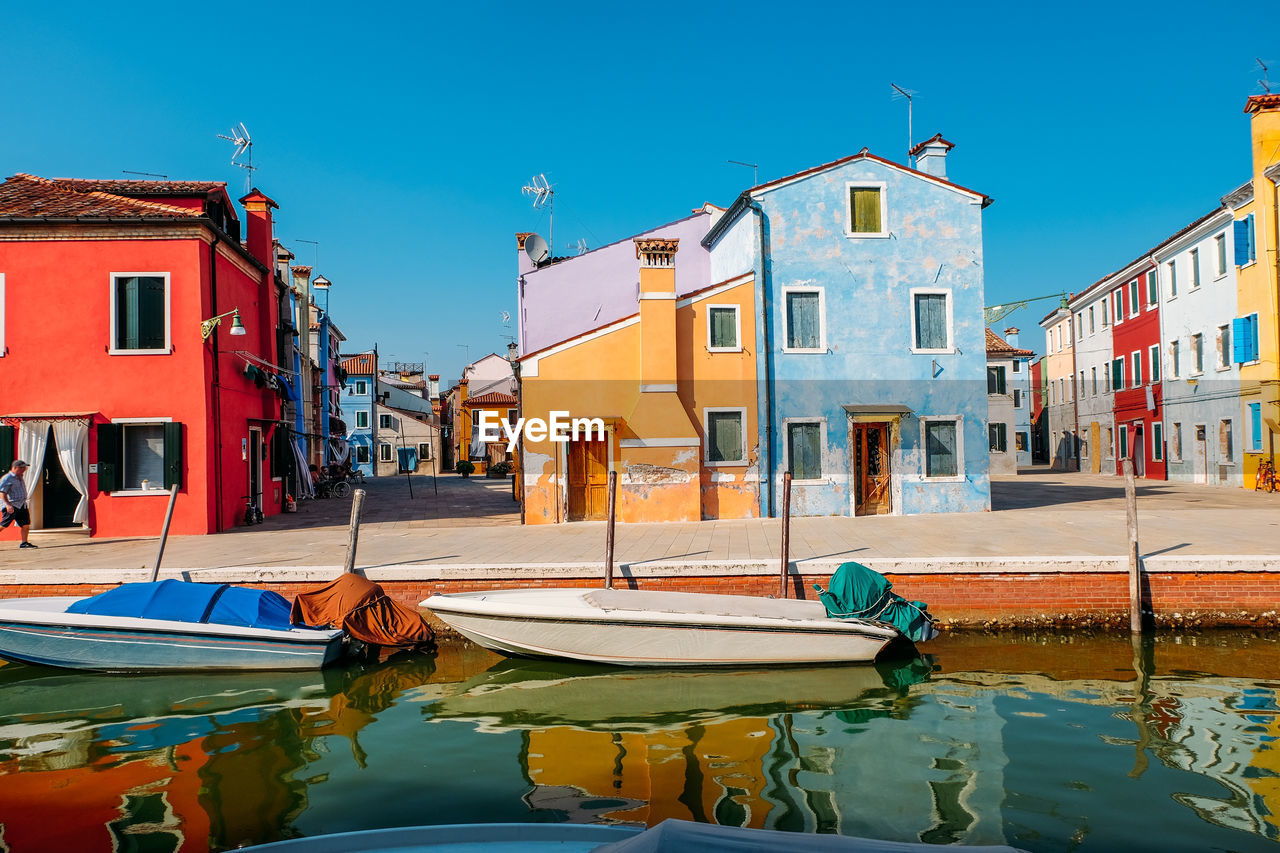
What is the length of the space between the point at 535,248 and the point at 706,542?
13945mm

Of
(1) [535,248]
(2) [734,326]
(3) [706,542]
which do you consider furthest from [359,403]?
(3) [706,542]

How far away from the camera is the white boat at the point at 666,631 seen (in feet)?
28.9

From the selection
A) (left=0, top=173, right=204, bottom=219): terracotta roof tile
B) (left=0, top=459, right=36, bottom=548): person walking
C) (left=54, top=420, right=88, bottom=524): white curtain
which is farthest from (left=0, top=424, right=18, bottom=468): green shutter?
(left=0, top=173, right=204, bottom=219): terracotta roof tile

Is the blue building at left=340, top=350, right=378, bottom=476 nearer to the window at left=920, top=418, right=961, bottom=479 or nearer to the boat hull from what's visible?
the window at left=920, top=418, right=961, bottom=479

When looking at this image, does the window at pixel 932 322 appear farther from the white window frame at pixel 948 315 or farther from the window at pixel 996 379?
the window at pixel 996 379

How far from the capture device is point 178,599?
921 centimetres

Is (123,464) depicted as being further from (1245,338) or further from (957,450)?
(1245,338)

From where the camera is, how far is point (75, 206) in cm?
1543

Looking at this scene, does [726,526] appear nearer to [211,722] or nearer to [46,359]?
[211,722]

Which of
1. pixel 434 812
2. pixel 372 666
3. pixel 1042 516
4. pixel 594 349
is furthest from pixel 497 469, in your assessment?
pixel 434 812

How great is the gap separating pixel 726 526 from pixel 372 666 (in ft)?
25.4

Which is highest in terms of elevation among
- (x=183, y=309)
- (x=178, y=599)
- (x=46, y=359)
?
(x=183, y=309)

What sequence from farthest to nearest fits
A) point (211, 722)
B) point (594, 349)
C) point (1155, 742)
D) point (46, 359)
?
1. point (594, 349)
2. point (46, 359)
3. point (211, 722)
4. point (1155, 742)

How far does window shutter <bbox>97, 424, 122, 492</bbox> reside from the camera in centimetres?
1498
